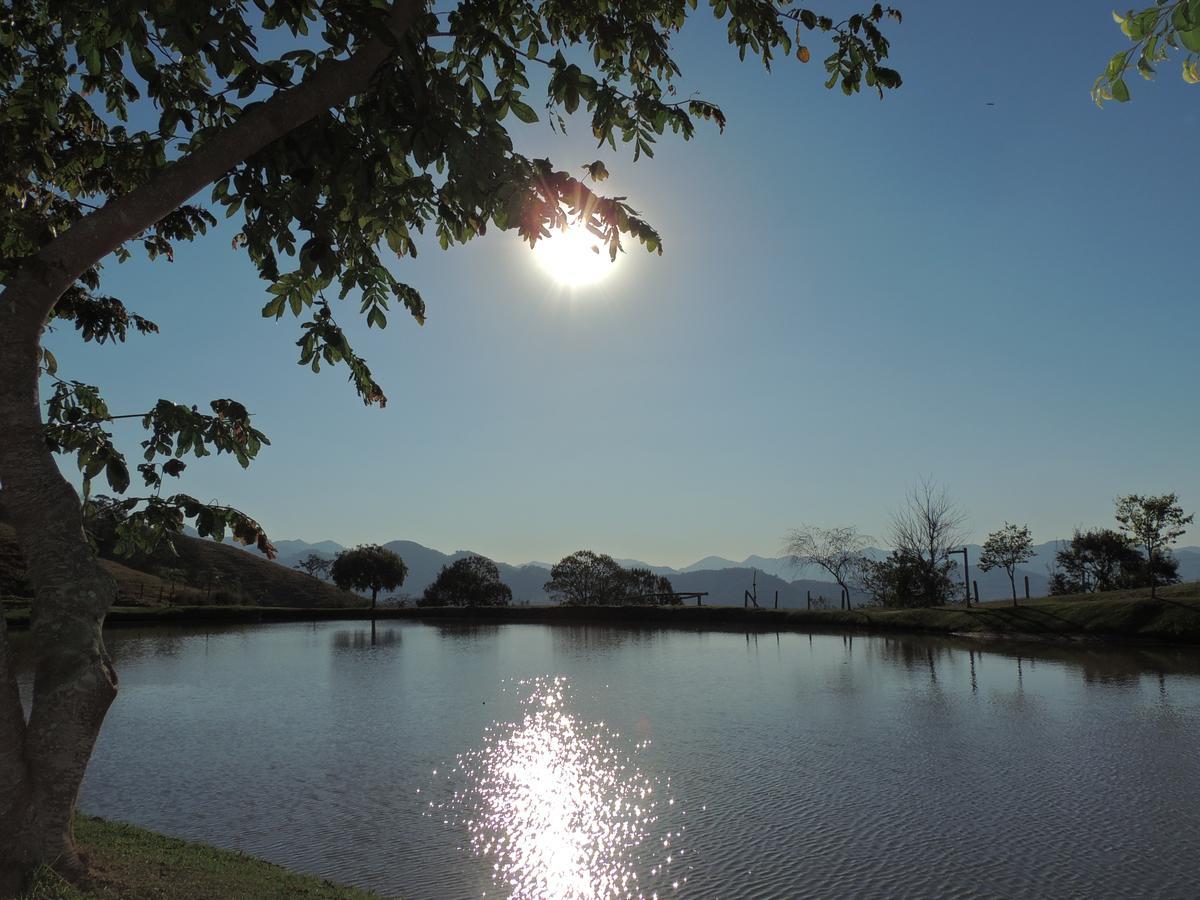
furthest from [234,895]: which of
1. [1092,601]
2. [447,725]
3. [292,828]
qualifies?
[1092,601]

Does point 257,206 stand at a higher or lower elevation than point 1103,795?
higher

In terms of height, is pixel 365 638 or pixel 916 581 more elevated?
pixel 916 581

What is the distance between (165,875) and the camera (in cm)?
678

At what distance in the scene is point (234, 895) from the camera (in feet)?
21.6

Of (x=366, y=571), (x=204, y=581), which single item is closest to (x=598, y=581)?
(x=366, y=571)

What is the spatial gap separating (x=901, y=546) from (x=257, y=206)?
60640 millimetres

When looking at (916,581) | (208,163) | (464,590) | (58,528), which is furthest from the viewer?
(464,590)

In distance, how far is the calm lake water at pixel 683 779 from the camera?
9.66 m

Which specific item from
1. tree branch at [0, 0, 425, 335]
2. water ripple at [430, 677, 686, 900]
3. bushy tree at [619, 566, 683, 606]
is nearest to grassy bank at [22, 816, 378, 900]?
water ripple at [430, 677, 686, 900]

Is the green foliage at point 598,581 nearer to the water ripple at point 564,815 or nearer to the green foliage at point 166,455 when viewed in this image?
the water ripple at point 564,815

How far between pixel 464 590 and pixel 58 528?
76520 millimetres

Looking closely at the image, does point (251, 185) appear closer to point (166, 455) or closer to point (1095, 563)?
point (166, 455)

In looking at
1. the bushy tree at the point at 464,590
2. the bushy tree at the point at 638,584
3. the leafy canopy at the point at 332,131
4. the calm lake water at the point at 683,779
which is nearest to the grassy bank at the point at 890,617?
the calm lake water at the point at 683,779

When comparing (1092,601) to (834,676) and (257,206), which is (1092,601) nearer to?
(834,676)
